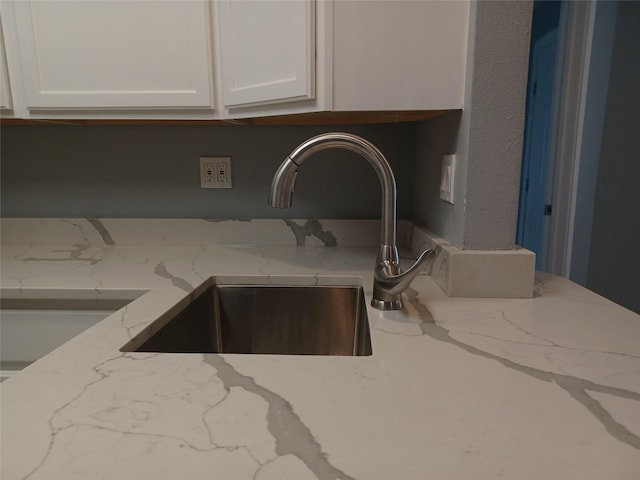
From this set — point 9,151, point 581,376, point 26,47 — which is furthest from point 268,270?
point 9,151

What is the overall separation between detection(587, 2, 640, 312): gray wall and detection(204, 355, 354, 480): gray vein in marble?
210cm

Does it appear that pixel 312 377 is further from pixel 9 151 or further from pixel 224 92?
pixel 9 151

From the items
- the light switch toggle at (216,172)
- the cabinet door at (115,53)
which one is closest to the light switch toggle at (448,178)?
the cabinet door at (115,53)

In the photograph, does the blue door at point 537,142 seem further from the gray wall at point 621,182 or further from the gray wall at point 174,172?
the gray wall at point 174,172

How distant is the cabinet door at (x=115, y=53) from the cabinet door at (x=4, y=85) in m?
0.05

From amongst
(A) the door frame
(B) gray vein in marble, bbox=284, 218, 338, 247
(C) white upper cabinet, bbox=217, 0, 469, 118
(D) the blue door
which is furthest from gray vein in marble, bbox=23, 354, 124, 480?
(D) the blue door

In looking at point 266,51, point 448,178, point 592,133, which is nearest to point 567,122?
point 592,133

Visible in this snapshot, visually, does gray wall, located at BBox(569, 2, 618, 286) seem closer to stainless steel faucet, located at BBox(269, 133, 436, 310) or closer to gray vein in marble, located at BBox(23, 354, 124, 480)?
stainless steel faucet, located at BBox(269, 133, 436, 310)

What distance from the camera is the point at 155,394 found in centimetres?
53

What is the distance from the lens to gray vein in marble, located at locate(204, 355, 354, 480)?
41 cm

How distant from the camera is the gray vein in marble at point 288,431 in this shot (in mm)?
405

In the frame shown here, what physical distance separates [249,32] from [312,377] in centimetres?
83

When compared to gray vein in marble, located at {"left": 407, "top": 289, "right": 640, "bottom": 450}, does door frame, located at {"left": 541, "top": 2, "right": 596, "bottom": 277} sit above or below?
above

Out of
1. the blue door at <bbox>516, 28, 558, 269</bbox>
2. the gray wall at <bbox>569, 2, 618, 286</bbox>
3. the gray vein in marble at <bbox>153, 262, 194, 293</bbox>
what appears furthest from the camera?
the blue door at <bbox>516, 28, 558, 269</bbox>
